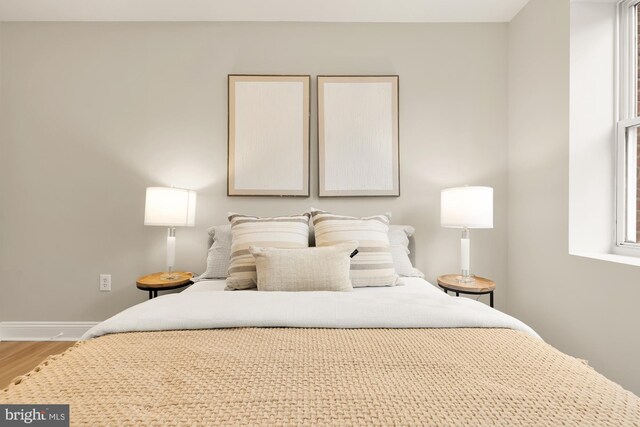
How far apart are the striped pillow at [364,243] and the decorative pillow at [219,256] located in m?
0.60

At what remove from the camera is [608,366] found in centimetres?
163

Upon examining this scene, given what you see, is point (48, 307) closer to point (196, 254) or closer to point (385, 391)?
point (196, 254)

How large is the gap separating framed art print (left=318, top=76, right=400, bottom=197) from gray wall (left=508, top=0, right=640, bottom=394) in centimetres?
90

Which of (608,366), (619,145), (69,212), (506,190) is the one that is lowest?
(608,366)

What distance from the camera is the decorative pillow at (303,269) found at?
161 cm

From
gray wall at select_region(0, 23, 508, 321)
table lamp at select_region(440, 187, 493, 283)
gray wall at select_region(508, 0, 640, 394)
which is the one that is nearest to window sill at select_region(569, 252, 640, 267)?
gray wall at select_region(508, 0, 640, 394)

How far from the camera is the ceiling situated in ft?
7.47

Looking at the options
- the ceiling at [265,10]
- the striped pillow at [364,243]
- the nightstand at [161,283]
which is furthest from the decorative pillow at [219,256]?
the ceiling at [265,10]

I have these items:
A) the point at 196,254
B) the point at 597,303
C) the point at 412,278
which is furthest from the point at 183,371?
the point at 597,303

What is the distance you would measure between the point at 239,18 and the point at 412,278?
2293 millimetres

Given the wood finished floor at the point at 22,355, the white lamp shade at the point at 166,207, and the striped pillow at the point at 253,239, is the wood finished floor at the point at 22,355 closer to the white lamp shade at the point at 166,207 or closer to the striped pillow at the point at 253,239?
the white lamp shade at the point at 166,207

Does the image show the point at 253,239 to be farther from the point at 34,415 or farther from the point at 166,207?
the point at 34,415

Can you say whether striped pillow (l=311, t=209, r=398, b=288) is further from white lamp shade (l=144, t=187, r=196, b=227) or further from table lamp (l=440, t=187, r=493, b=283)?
white lamp shade (l=144, t=187, r=196, b=227)

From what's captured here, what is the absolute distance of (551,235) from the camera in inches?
80.0
